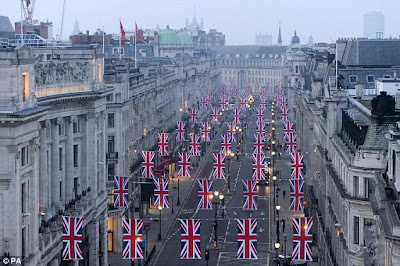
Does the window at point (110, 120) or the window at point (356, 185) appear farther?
the window at point (110, 120)

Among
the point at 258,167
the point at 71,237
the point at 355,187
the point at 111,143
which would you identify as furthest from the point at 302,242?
the point at 111,143

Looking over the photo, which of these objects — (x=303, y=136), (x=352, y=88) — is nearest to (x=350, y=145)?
(x=352, y=88)

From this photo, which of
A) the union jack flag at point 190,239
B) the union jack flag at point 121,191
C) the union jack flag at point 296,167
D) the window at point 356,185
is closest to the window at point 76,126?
the union jack flag at point 121,191

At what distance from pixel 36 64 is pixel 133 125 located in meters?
56.5

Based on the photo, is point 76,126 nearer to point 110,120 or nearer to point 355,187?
point 110,120

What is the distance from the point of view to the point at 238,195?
138750 millimetres

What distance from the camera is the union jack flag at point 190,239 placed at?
72.8 metres

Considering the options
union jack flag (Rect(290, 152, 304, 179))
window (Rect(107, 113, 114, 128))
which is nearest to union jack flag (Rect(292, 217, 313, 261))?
union jack flag (Rect(290, 152, 304, 179))

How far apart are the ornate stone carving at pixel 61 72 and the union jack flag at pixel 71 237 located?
11.8m

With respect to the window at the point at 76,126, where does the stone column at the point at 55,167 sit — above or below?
below

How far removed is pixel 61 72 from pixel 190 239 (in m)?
19.1

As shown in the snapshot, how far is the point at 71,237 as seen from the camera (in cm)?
7025

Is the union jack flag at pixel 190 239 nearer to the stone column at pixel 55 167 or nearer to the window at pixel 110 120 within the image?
the stone column at pixel 55 167

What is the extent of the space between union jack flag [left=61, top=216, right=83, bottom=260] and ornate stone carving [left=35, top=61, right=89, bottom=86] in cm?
1184
